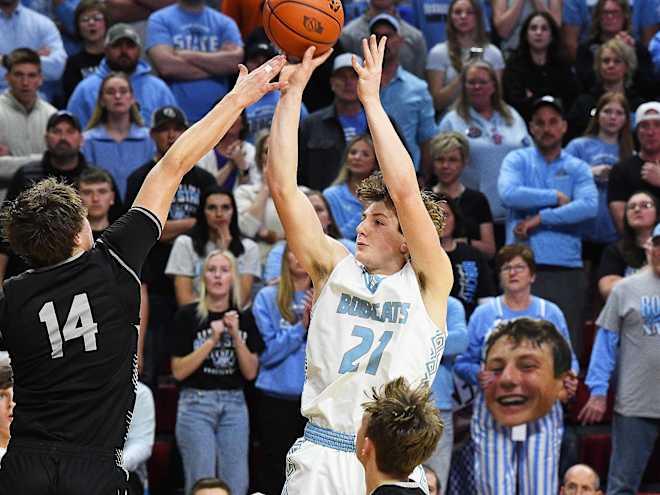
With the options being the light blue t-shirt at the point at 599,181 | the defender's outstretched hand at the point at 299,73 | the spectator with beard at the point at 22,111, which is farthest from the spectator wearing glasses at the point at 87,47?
the defender's outstretched hand at the point at 299,73

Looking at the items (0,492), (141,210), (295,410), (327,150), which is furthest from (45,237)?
(327,150)

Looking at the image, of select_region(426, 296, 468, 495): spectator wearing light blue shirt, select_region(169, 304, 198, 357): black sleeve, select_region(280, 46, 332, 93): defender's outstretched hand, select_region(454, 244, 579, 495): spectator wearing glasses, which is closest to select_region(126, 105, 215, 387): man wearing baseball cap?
select_region(169, 304, 198, 357): black sleeve

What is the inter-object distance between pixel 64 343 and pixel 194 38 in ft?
26.4

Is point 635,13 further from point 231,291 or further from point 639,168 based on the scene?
point 231,291

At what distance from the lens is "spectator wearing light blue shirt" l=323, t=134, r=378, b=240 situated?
34.5 ft

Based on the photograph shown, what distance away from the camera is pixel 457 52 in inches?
502

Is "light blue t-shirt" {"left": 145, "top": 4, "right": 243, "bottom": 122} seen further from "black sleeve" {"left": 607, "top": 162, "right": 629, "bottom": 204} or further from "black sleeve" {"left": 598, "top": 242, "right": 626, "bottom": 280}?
"black sleeve" {"left": 598, "top": 242, "right": 626, "bottom": 280}

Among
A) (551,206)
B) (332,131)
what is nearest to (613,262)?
(551,206)

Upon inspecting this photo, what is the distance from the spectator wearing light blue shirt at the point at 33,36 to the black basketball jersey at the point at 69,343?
7782 millimetres

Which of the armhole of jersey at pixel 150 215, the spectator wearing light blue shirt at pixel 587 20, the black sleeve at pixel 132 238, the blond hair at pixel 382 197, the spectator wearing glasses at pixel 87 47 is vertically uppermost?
the spectator wearing light blue shirt at pixel 587 20

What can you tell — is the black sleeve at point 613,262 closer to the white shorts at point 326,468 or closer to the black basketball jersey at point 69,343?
the white shorts at point 326,468

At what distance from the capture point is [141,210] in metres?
5.07

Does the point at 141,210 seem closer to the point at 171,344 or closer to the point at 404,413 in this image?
the point at 404,413

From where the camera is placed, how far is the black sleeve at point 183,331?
9.27m
